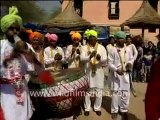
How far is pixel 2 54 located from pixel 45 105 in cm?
178

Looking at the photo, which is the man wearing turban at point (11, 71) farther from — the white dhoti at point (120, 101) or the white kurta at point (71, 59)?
the white kurta at point (71, 59)

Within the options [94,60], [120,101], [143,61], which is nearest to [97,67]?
[94,60]

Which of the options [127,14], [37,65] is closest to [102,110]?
[37,65]

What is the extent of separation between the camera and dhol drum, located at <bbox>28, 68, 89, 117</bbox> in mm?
6707

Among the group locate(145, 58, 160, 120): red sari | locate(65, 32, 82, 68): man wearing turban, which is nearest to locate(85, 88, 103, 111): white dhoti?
locate(65, 32, 82, 68): man wearing turban

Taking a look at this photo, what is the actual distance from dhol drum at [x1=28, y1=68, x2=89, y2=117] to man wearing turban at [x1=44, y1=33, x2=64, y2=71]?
1907mm

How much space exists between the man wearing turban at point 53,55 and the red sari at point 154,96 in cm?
481

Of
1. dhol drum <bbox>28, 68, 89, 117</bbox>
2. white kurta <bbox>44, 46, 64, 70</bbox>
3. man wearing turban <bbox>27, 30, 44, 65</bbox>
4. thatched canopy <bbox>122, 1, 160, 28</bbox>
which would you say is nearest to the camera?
dhol drum <bbox>28, 68, 89, 117</bbox>

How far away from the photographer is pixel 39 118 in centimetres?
723

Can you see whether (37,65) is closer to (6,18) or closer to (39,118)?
(6,18)

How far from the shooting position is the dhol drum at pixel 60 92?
6.71 m

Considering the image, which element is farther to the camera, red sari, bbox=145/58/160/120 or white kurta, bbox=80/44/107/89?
white kurta, bbox=80/44/107/89

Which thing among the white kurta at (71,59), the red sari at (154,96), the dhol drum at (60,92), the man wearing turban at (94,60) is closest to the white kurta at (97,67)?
the man wearing turban at (94,60)

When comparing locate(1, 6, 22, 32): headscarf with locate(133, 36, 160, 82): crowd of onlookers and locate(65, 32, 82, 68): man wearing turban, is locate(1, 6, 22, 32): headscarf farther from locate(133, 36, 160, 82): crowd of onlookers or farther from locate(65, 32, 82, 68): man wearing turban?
locate(133, 36, 160, 82): crowd of onlookers
